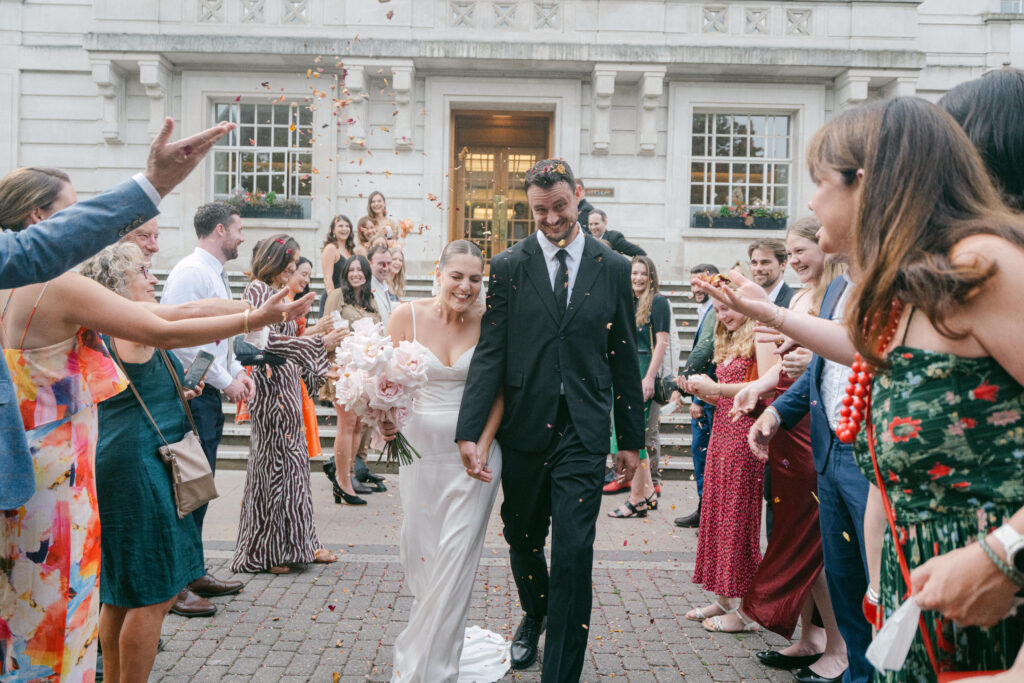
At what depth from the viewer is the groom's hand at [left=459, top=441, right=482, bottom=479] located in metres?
3.83

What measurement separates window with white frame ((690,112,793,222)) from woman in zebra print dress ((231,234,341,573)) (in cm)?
1218

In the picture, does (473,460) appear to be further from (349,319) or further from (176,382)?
(349,319)

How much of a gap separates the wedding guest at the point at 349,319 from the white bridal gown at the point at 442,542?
3.40 m

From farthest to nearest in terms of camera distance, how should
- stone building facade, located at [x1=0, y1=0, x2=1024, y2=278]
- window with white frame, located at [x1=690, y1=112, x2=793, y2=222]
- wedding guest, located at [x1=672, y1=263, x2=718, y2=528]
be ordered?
1. window with white frame, located at [x1=690, y1=112, x2=793, y2=222]
2. stone building facade, located at [x1=0, y1=0, x2=1024, y2=278]
3. wedding guest, located at [x1=672, y1=263, x2=718, y2=528]

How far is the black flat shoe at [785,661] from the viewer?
409 cm

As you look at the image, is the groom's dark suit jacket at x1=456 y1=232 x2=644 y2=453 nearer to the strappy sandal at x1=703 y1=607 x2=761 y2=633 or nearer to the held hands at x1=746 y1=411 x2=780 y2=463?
the held hands at x1=746 y1=411 x2=780 y2=463

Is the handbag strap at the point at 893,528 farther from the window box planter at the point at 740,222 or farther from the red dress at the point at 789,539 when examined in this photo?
the window box planter at the point at 740,222

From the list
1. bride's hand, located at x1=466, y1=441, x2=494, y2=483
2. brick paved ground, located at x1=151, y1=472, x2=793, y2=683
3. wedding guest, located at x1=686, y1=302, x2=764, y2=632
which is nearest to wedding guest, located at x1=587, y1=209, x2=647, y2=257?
wedding guest, located at x1=686, y1=302, x2=764, y2=632

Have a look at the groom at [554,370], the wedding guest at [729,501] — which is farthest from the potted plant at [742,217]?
the groom at [554,370]

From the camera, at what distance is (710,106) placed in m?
15.9

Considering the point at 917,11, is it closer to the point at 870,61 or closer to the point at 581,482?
the point at 870,61

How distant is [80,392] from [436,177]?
13381 mm

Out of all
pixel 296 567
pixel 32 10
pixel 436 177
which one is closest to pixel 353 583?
pixel 296 567

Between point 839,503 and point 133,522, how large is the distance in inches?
126
